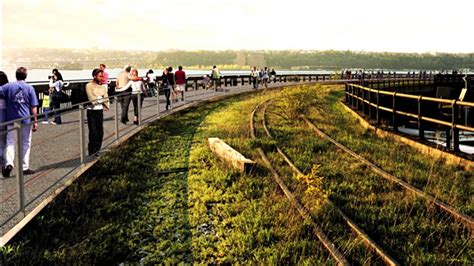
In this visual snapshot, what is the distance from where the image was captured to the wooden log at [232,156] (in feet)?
32.5

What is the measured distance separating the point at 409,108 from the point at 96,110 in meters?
32.2

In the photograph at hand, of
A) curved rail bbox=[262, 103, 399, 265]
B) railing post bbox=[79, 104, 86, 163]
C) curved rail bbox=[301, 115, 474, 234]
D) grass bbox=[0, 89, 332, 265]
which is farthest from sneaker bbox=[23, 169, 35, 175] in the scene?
curved rail bbox=[301, 115, 474, 234]

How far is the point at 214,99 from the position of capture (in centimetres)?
3100

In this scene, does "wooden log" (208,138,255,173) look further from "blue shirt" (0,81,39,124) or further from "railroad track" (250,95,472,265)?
"blue shirt" (0,81,39,124)

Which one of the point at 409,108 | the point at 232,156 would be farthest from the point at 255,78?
the point at 232,156

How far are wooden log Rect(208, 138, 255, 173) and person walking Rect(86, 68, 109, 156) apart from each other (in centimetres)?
276

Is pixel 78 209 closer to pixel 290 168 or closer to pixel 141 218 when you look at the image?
pixel 141 218

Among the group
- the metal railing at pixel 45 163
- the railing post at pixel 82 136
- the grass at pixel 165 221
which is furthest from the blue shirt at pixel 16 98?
the grass at pixel 165 221

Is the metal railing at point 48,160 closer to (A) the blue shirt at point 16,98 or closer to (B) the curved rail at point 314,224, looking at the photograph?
(A) the blue shirt at point 16,98

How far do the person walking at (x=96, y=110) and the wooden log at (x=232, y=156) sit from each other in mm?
2763

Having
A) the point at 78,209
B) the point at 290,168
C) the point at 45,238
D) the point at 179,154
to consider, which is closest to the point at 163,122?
the point at 179,154

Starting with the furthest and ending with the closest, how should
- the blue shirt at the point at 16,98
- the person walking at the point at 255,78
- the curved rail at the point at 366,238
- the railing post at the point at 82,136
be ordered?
the person walking at the point at 255,78 < the railing post at the point at 82,136 < the blue shirt at the point at 16,98 < the curved rail at the point at 366,238

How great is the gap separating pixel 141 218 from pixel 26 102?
3.25 meters

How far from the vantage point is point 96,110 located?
1037cm
